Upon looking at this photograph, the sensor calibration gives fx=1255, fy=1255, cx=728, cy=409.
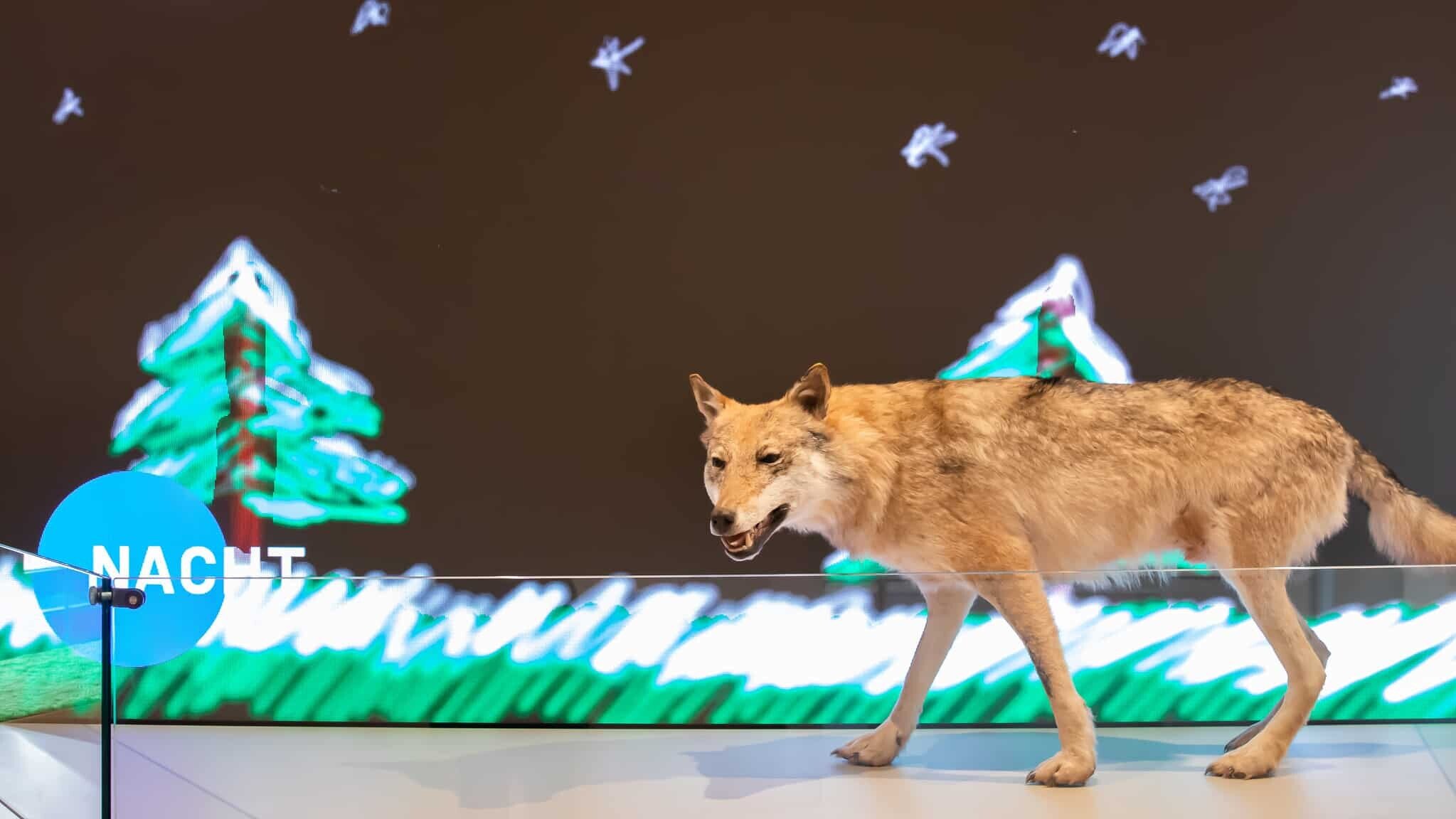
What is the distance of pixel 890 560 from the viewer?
3.23 metres

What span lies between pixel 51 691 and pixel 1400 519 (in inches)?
128

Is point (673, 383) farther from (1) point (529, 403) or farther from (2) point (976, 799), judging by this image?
(2) point (976, 799)

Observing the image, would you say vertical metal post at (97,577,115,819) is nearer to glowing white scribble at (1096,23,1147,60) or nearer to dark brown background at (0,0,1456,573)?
dark brown background at (0,0,1456,573)

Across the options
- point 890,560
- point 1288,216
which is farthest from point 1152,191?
point 890,560

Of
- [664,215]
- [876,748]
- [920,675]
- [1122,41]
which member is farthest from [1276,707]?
[664,215]

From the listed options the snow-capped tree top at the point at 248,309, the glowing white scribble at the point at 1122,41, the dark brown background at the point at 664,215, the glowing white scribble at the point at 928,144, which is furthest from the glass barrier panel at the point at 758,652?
the glowing white scribble at the point at 1122,41

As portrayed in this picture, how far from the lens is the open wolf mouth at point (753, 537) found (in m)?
3.15

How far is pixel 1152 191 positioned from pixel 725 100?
1.51 meters

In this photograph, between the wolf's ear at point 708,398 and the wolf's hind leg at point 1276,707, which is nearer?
the wolf's hind leg at point 1276,707

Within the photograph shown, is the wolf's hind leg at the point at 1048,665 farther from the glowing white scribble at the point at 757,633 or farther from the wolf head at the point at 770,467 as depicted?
the wolf head at the point at 770,467

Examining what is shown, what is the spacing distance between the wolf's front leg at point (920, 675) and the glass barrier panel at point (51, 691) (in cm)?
162

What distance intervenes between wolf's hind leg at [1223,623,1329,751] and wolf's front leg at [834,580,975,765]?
0.65 m

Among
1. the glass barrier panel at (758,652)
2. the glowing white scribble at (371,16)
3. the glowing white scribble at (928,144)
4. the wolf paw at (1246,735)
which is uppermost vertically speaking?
the glowing white scribble at (371,16)

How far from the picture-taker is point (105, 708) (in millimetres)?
2674
